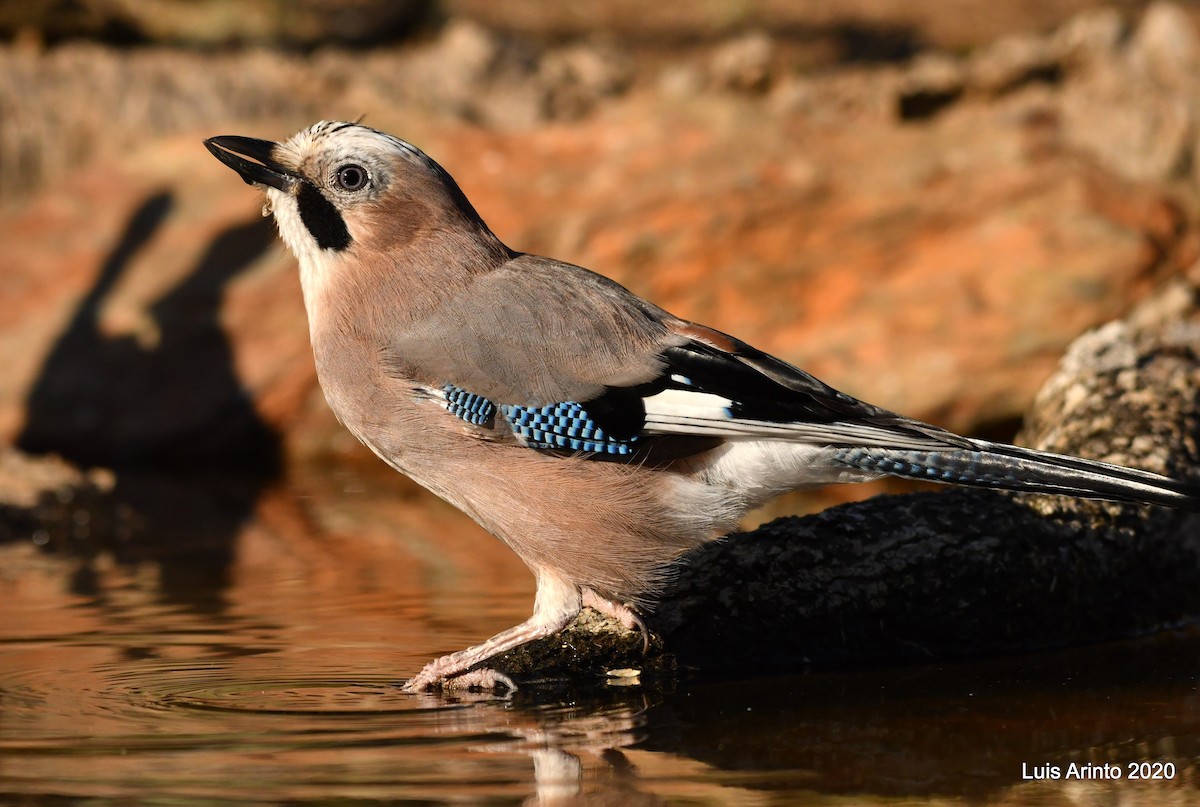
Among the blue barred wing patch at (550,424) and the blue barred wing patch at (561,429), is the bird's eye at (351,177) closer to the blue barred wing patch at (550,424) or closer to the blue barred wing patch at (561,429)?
the blue barred wing patch at (550,424)

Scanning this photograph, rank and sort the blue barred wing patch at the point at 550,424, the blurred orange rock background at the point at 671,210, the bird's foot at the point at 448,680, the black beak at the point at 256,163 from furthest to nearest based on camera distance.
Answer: the blurred orange rock background at the point at 671,210 < the black beak at the point at 256,163 < the blue barred wing patch at the point at 550,424 < the bird's foot at the point at 448,680

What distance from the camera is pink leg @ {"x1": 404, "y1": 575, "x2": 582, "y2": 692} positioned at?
17.7 ft

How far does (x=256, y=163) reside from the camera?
19.8ft

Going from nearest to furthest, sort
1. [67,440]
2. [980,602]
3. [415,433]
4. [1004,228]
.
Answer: [415,433], [980,602], [1004,228], [67,440]

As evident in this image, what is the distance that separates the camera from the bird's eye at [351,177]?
6055 mm

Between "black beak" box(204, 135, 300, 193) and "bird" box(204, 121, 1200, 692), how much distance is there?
0.62m

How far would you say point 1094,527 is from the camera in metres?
6.32

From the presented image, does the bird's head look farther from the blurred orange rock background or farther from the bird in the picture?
the blurred orange rock background

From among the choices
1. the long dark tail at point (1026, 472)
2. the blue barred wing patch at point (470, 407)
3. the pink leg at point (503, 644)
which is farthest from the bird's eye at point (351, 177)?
the long dark tail at point (1026, 472)

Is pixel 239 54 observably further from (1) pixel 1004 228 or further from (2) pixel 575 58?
(1) pixel 1004 228

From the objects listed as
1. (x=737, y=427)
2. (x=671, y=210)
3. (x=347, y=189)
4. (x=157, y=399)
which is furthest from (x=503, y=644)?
(x=157, y=399)

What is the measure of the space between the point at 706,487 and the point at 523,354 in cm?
82

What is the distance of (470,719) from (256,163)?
239 cm

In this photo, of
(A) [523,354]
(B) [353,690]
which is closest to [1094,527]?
(A) [523,354]
